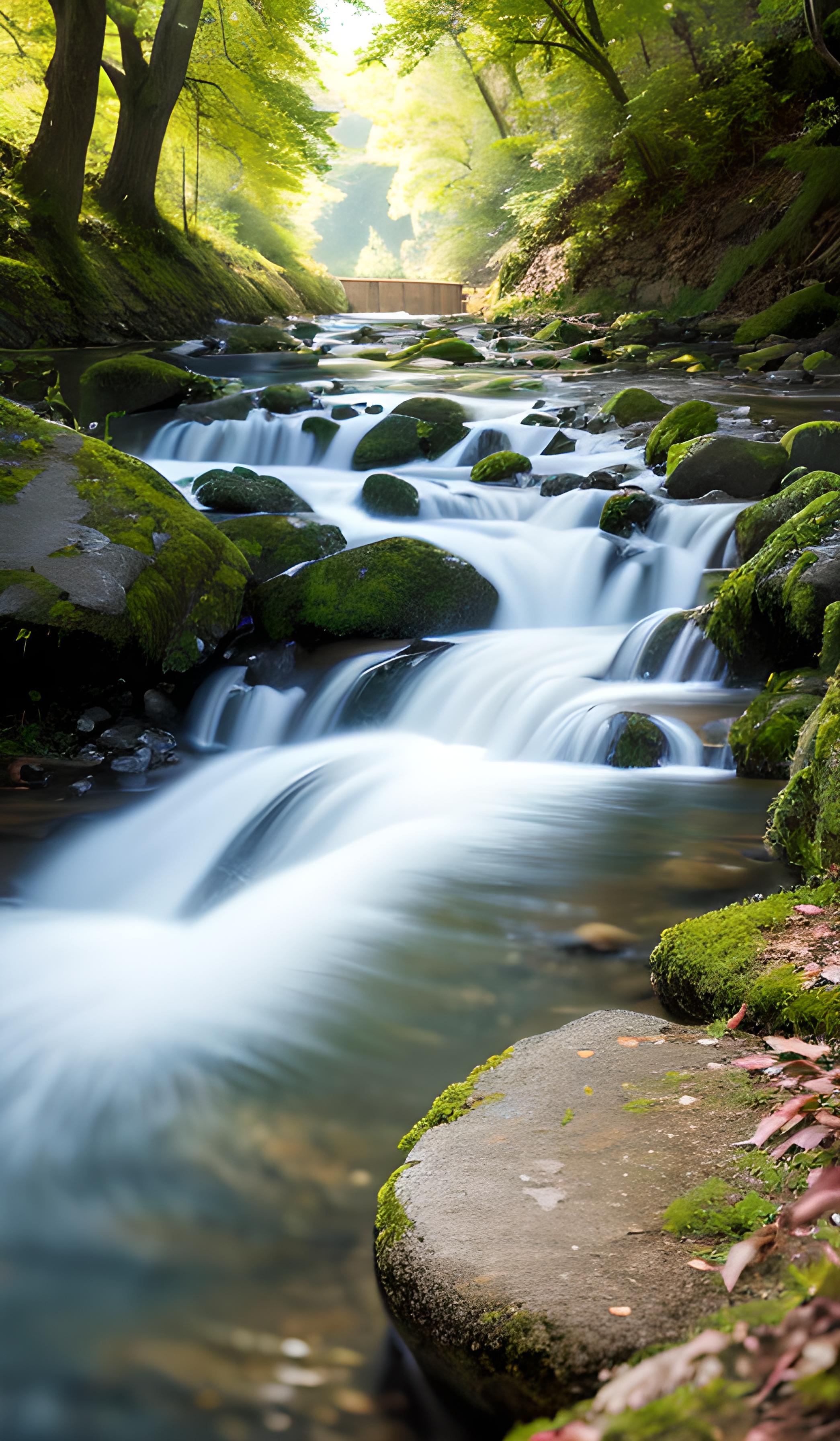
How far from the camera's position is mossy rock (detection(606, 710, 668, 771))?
16.2 ft

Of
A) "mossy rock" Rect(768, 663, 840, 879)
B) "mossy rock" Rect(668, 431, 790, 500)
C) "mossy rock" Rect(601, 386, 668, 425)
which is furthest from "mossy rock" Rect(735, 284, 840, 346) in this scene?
"mossy rock" Rect(768, 663, 840, 879)

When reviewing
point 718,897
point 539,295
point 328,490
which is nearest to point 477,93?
point 539,295

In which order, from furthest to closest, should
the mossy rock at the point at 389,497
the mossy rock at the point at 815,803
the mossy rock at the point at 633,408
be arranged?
1. the mossy rock at the point at 633,408
2. the mossy rock at the point at 389,497
3. the mossy rock at the point at 815,803

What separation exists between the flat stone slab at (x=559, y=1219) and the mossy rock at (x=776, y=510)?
4149 mm

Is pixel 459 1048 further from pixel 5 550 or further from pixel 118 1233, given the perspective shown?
pixel 5 550

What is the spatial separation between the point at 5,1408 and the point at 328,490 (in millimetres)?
8306

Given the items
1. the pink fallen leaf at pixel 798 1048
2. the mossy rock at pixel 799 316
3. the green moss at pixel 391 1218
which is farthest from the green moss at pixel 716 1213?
the mossy rock at pixel 799 316

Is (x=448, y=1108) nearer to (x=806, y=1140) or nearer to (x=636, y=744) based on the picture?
(x=806, y=1140)

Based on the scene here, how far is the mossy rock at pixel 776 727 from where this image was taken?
178 inches

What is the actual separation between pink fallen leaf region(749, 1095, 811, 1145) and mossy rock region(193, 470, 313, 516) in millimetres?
6863

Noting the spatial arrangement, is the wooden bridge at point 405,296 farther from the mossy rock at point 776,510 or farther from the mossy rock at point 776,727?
the mossy rock at point 776,727

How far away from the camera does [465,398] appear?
1282 centimetres

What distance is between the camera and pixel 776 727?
457 centimetres

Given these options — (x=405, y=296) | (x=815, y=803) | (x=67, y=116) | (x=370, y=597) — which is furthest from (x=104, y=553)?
(x=405, y=296)
